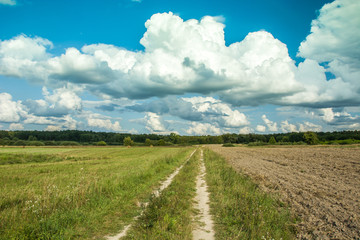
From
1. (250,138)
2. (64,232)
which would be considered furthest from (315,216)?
(250,138)

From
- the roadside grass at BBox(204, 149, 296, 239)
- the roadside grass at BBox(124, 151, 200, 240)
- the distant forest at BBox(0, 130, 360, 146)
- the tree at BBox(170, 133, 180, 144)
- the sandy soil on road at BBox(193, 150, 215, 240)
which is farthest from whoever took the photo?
the tree at BBox(170, 133, 180, 144)

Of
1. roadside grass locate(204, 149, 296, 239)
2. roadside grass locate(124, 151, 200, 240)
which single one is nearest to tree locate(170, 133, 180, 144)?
roadside grass locate(204, 149, 296, 239)

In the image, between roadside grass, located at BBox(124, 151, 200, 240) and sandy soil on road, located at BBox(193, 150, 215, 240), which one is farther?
sandy soil on road, located at BBox(193, 150, 215, 240)

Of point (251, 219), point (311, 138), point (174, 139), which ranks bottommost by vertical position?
point (174, 139)

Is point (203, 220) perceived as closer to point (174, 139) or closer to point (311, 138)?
point (311, 138)

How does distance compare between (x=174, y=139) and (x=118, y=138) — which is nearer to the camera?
(x=118, y=138)

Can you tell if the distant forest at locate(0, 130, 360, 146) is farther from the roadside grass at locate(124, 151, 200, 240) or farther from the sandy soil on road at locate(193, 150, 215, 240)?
the roadside grass at locate(124, 151, 200, 240)

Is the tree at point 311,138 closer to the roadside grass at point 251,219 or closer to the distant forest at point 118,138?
the distant forest at point 118,138

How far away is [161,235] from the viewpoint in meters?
6.81

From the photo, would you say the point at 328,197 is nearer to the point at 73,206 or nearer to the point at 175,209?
the point at 175,209

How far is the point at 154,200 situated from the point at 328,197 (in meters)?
8.35

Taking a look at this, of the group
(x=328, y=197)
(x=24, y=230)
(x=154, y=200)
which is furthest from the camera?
(x=328, y=197)

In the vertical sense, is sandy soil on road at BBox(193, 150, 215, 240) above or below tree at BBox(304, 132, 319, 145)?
below

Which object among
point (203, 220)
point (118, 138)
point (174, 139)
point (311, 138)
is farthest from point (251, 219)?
point (174, 139)
